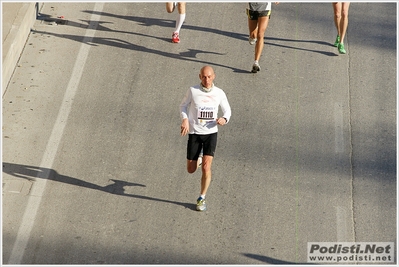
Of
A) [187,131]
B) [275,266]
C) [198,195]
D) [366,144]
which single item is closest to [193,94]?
[187,131]

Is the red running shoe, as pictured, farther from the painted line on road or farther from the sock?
the painted line on road

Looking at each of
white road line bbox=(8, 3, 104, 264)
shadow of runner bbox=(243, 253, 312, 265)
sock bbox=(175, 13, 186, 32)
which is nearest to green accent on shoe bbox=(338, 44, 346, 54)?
sock bbox=(175, 13, 186, 32)

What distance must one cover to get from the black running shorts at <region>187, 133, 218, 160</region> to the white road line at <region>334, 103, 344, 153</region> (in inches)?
96.1

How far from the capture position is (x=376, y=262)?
1140cm

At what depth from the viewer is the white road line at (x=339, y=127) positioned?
1360cm

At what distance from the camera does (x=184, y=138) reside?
44.6 ft

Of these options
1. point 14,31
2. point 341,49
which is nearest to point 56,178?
point 14,31

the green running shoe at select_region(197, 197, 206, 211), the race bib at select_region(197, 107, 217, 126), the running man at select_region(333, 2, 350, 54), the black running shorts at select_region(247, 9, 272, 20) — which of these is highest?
the running man at select_region(333, 2, 350, 54)

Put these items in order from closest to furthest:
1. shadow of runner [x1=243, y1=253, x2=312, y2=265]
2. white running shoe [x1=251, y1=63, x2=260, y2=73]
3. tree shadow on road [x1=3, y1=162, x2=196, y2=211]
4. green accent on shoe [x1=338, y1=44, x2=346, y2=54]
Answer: shadow of runner [x1=243, y1=253, x2=312, y2=265] < tree shadow on road [x1=3, y1=162, x2=196, y2=211] < white running shoe [x1=251, y1=63, x2=260, y2=73] < green accent on shoe [x1=338, y1=44, x2=346, y2=54]

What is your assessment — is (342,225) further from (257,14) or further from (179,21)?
(179,21)

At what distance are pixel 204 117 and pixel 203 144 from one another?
15.0 inches

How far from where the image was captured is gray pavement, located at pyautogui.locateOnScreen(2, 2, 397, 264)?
11719 mm

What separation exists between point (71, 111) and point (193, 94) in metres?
2.99

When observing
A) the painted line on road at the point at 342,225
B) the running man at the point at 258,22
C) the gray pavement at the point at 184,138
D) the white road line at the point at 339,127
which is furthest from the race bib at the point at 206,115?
the running man at the point at 258,22
